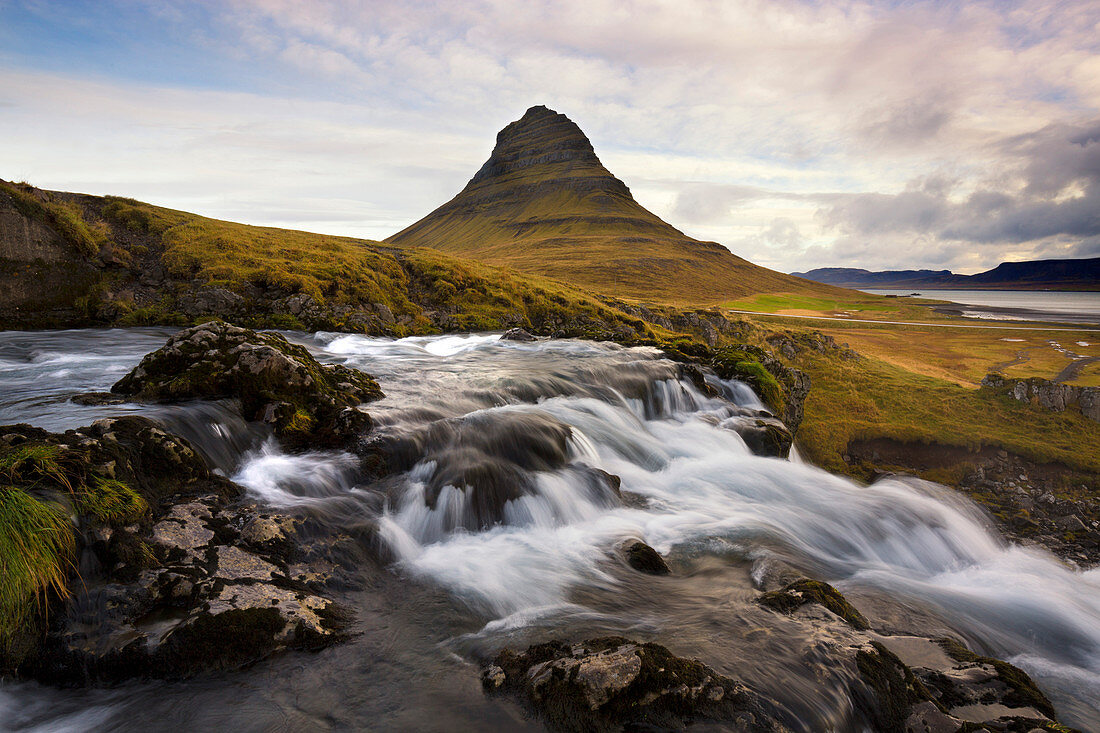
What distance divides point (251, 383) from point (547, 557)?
7533 millimetres

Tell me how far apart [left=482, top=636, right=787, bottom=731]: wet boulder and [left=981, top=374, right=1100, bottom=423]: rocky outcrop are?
100.0 ft

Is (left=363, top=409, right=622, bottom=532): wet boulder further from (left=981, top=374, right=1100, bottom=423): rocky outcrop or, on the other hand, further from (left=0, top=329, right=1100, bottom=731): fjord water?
(left=981, top=374, right=1100, bottom=423): rocky outcrop

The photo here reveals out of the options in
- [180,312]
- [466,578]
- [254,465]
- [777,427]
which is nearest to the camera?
[466,578]

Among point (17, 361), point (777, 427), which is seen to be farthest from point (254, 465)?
point (777, 427)

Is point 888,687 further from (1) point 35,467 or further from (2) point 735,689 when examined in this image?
A: (1) point 35,467

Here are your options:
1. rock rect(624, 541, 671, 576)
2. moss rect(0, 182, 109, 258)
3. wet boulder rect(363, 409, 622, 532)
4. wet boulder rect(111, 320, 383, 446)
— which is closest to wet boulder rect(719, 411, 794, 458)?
wet boulder rect(363, 409, 622, 532)

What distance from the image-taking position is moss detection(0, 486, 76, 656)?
4707 mm

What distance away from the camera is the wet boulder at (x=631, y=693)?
4602mm

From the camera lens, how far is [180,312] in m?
24.9

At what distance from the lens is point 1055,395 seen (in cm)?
2475

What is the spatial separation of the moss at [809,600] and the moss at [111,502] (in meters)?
8.40

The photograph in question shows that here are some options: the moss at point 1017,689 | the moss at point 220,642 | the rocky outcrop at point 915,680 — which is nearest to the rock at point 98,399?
the moss at point 220,642

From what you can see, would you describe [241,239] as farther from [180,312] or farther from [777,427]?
[777,427]

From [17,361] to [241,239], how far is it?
21.1 meters
